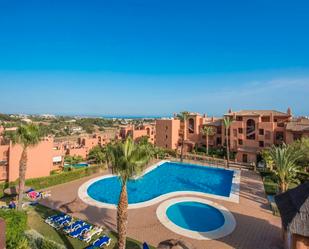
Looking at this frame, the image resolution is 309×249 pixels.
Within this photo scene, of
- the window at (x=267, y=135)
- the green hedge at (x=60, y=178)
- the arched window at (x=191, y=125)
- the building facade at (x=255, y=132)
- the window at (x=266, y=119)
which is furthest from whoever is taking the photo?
the arched window at (x=191, y=125)

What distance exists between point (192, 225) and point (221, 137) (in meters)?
30.4

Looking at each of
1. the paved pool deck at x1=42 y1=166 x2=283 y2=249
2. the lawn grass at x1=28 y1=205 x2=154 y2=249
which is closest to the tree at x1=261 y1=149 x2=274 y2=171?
the paved pool deck at x1=42 y1=166 x2=283 y2=249

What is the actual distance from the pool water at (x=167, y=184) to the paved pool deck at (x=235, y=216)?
98.5 inches

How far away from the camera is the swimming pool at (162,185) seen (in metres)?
22.2

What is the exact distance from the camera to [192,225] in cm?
1650

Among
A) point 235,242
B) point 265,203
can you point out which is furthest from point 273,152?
point 235,242

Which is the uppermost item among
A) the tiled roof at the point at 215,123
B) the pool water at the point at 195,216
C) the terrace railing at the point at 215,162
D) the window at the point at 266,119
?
the window at the point at 266,119

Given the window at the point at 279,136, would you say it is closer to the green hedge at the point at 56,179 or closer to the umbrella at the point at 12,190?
the green hedge at the point at 56,179

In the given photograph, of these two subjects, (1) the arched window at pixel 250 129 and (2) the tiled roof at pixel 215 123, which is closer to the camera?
(1) the arched window at pixel 250 129

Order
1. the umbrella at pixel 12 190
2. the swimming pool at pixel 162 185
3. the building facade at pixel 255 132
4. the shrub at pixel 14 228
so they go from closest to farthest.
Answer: the shrub at pixel 14 228 → the umbrella at pixel 12 190 → the swimming pool at pixel 162 185 → the building facade at pixel 255 132

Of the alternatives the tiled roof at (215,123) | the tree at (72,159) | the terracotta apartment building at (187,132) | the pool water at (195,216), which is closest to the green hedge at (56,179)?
the tree at (72,159)

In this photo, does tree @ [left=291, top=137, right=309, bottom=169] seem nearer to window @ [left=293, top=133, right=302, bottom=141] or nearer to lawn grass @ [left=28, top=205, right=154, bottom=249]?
window @ [left=293, top=133, right=302, bottom=141]

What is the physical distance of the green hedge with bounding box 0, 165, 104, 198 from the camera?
23.6 metres

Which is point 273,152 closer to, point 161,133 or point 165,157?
point 165,157
